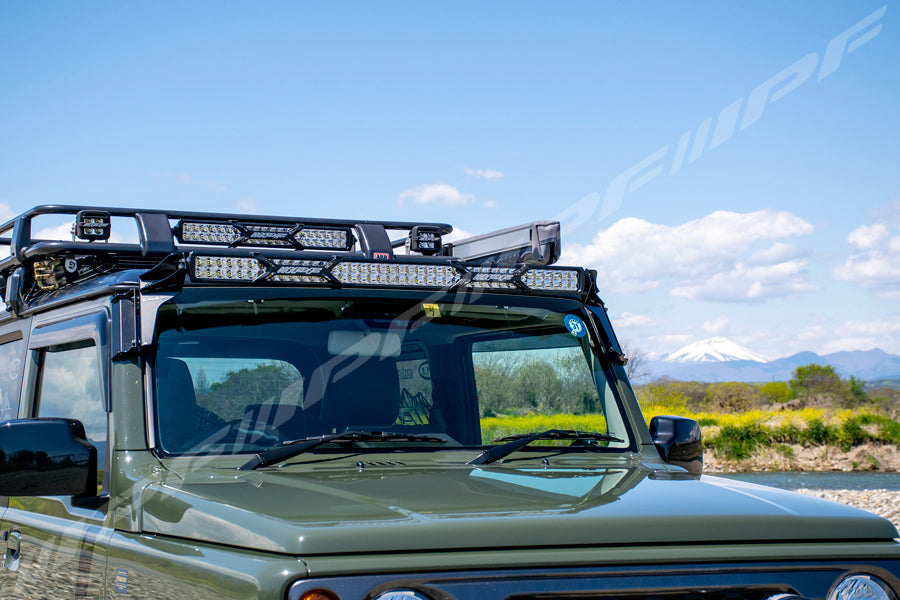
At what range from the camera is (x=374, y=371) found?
3.68m

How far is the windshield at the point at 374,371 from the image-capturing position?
330 centimetres

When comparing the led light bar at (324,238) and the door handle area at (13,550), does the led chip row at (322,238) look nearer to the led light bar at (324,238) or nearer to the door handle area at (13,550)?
the led light bar at (324,238)

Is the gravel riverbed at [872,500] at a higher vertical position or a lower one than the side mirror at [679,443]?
lower

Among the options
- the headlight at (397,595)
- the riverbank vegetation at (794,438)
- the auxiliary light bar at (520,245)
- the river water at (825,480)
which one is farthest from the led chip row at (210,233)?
the riverbank vegetation at (794,438)

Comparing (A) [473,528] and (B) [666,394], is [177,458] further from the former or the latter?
(B) [666,394]

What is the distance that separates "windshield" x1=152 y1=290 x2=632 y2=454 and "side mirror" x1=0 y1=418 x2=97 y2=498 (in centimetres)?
27

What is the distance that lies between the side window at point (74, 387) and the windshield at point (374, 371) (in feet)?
1.18

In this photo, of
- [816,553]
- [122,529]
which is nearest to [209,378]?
[122,529]

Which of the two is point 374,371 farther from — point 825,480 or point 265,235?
point 825,480

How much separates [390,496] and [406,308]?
1.30 m

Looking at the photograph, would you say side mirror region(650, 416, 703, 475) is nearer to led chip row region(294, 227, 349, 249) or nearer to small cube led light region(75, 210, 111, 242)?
led chip row region(294, 227, 349, 249)

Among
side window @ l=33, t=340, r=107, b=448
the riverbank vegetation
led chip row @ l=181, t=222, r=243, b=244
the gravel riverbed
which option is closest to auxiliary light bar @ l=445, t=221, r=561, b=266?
led chip row @ l=181, t=222, r=243, b=244

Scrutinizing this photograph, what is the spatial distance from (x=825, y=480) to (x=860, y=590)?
1201 inches

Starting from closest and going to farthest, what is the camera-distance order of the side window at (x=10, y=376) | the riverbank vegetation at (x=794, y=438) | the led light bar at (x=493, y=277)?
the led light bar at (x=493, y=277) → the side window at (x=10, y=376) → the riverbank vegetation at (x=794, y=438)
